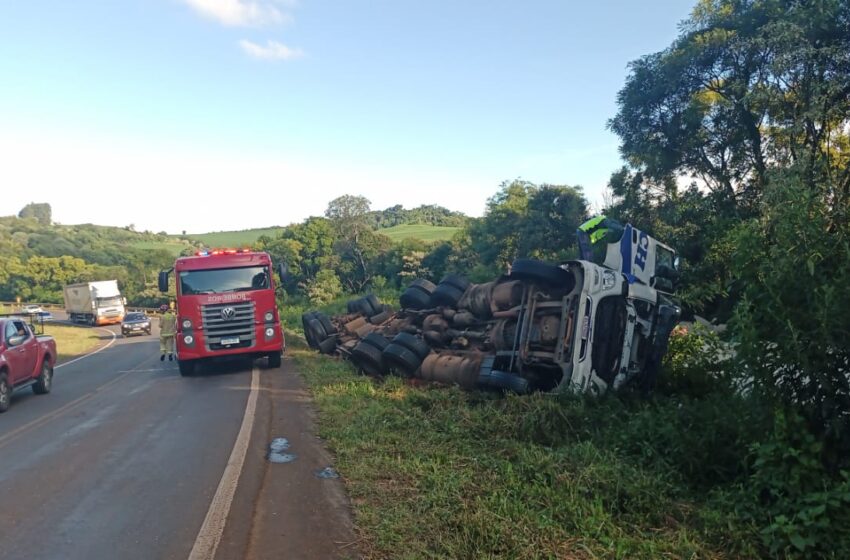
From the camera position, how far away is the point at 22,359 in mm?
11438

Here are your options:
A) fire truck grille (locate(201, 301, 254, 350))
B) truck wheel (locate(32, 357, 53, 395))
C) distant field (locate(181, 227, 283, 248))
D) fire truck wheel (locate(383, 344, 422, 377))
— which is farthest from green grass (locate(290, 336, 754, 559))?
distant field (locate(181, 227, 283, 248))

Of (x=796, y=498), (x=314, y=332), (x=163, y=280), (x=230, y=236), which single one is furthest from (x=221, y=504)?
(x=230, y=236)

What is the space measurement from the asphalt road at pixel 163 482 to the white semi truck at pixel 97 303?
1617 inches

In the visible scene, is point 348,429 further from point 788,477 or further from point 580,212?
point 580,212

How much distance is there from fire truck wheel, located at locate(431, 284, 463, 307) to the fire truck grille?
454 cm

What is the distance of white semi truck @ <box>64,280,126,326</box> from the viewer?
48.0 metres

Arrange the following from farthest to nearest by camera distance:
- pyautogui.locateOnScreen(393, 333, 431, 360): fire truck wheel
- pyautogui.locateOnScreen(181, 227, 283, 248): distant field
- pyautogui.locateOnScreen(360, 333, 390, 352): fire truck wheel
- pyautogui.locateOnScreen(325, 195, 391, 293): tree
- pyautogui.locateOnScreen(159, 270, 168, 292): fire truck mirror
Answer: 1. pyautogui.locateOnScreen(181, 227, 283, 248): distant field
2. pyautogui.locateOnScreen(325, 195, 391, 293): tree
3. pyautogui.locateOnScreen(159, 270, 168, 292): fire truck mirror
4. pyautogui.locateOnScreen(360, 333, 390, 352): fire truck wheel
5. pyautogui.locateOnScreen(393, 333, 431, 360): fire truck wheel

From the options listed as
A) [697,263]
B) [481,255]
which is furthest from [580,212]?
[697,263]

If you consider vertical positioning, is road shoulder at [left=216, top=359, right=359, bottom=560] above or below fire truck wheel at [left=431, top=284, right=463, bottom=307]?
below

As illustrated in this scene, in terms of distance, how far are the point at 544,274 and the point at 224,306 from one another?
27.9 ft

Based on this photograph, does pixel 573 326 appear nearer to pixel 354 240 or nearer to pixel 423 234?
pixel 354 240

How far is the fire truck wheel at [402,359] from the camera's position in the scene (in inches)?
444

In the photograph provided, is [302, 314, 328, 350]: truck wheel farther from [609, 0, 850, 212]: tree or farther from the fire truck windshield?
[609, 0, 850, 212]: tree

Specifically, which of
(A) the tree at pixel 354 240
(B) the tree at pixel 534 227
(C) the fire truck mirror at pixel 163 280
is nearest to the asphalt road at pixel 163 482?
(C) the fire truck mirror at pixel 163 280
